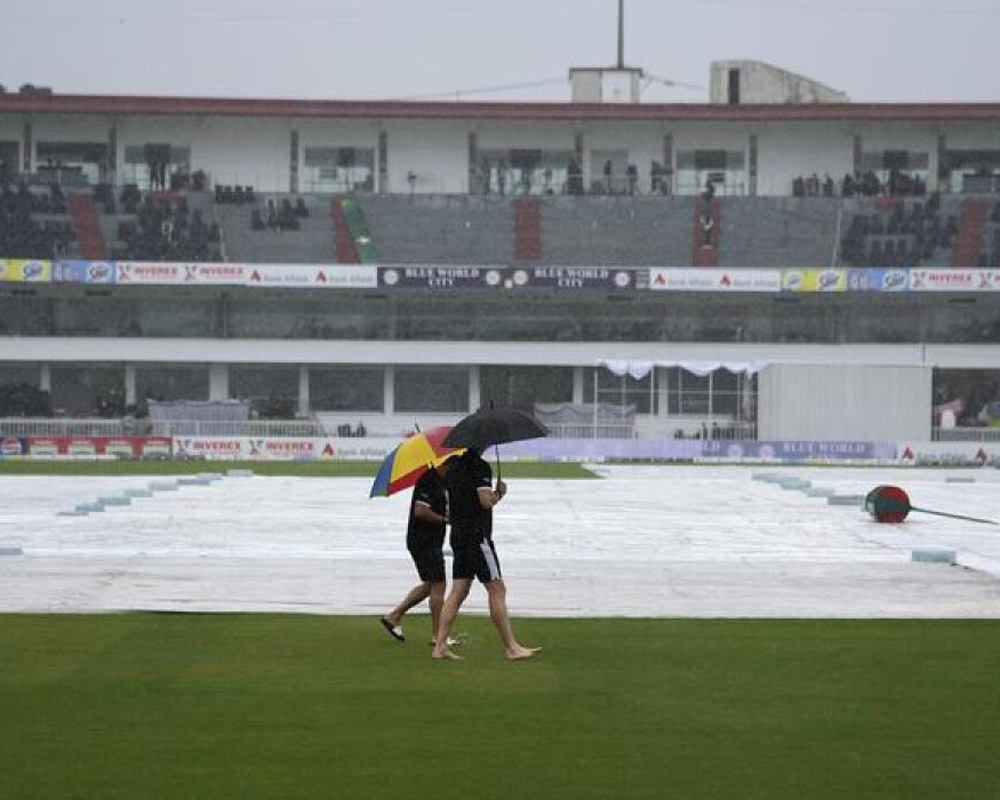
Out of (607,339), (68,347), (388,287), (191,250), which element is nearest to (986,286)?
(607,339)

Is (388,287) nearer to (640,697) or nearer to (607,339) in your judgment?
(607,339)

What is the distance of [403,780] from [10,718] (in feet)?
10.3

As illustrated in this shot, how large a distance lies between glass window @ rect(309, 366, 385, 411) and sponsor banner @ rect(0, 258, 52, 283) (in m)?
10.9

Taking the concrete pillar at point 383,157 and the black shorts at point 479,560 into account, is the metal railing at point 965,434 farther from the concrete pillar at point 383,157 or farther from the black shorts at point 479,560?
the black shorts at point 479,560

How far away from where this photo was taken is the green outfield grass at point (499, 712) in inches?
367

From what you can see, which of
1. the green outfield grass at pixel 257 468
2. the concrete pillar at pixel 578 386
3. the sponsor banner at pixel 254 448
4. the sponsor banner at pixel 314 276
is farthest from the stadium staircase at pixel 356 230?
the green outfield grass at pixel 257 468

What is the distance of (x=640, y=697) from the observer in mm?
12023

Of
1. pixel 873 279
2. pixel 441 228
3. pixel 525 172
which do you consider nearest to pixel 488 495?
pixel 873 279

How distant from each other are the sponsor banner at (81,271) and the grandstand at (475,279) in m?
0.08

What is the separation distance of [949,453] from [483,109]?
26836 mm

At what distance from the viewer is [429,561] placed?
14.1 metres

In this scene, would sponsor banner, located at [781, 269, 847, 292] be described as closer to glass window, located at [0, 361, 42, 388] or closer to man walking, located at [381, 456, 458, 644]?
glass window, located at [0, 361, 42, 388]

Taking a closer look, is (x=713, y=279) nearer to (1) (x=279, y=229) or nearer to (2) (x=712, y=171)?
(2) (x=712, y=171)

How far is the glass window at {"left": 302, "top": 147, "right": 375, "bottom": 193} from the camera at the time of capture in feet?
249
